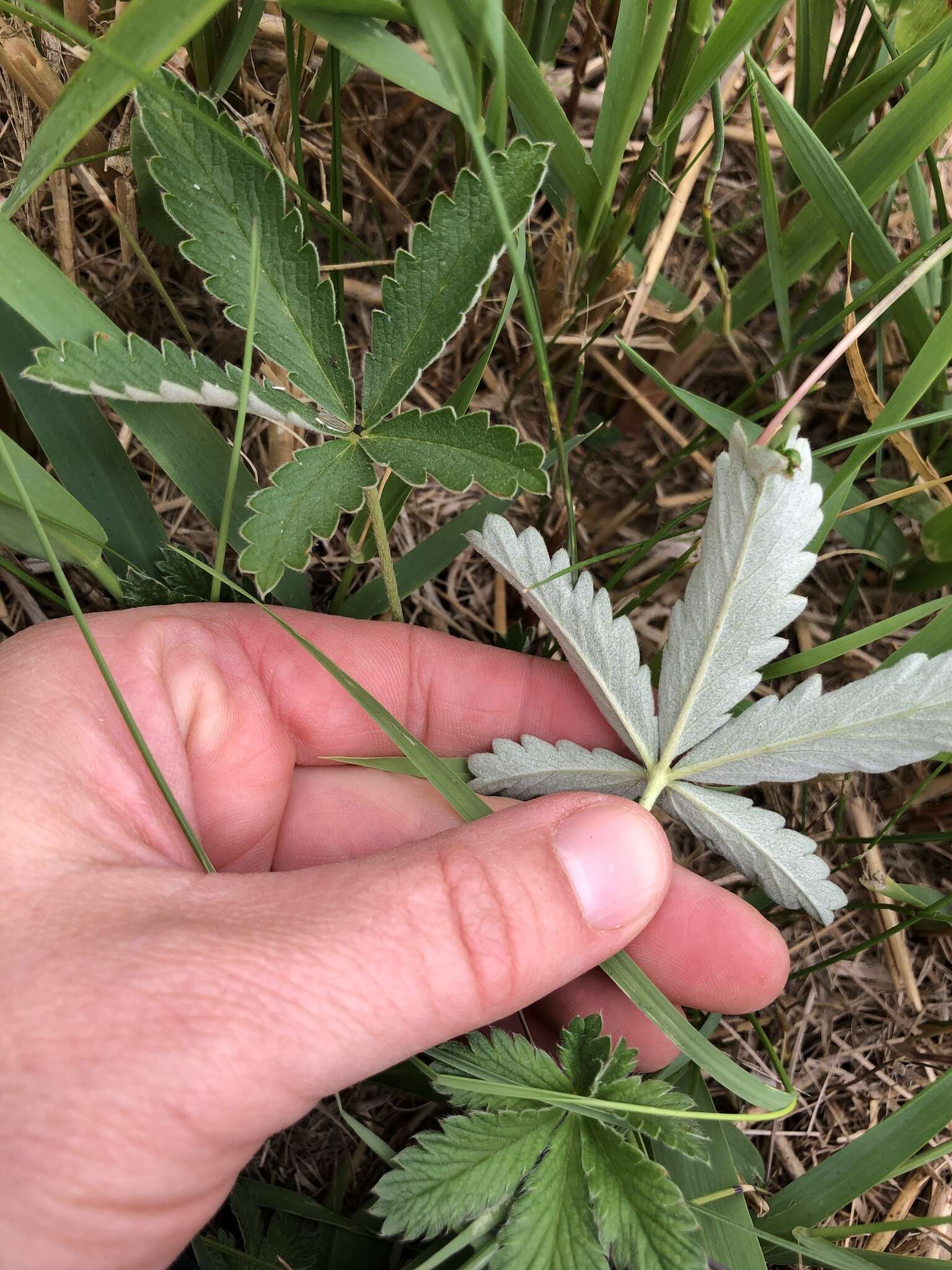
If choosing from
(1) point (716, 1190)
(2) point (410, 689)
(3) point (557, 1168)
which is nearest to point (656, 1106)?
(3) point (557, 1168)

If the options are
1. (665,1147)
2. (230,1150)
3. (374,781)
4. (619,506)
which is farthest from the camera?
(619,506)

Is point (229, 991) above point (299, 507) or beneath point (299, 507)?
beneath

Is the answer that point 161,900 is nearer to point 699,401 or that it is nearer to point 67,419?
point 67,419

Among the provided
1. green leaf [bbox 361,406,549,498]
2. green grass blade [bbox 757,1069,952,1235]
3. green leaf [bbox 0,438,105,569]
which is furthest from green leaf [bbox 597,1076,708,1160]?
green leaf [bbox 0,438,105,569]

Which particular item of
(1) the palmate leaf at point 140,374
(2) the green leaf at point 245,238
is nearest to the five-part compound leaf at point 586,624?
(2) the green leaf at point 245,238

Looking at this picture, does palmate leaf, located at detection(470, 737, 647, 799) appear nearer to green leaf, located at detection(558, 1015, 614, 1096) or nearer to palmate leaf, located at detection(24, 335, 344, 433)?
green leaf, located at detection(558, 1015, 614, 1096)

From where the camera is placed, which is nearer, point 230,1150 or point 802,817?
point 230,1150

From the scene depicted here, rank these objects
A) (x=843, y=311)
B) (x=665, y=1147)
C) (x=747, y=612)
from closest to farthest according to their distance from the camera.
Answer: (x=747, y=612) → (x=843, y=311) → (x=665, y=1147)

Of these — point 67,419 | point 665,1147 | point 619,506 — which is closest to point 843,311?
point 619,506

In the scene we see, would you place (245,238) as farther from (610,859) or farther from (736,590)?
(610,859)
